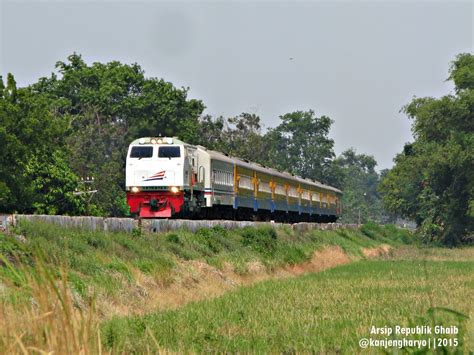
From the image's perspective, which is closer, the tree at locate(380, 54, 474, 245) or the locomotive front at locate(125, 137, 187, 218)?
the locomotive front at locate(125, 137, 187, 218)

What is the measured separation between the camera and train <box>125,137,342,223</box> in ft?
126

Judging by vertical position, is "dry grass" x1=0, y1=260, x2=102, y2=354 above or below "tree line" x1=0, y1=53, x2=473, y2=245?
below

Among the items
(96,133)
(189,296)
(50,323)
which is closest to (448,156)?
(96,133)

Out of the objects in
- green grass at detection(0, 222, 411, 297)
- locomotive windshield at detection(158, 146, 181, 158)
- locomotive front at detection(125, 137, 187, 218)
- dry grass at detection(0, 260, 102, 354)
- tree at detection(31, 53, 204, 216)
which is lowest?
dry grass at detection(0, 260, 102, 354)

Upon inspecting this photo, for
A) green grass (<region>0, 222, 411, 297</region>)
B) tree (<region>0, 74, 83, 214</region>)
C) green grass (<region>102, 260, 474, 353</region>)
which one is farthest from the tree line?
green grass (<region>102, 260, 474, 353</region>)

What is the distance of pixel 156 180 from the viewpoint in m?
38.8

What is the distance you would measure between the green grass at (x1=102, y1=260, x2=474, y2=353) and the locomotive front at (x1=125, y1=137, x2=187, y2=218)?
9766mm

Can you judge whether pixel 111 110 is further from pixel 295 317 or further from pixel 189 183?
pixel 295 317

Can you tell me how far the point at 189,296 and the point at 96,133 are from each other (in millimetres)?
53281

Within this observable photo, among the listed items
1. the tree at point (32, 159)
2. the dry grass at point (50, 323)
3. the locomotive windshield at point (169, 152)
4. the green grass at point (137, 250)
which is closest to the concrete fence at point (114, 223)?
the green grass at point (137, 250)

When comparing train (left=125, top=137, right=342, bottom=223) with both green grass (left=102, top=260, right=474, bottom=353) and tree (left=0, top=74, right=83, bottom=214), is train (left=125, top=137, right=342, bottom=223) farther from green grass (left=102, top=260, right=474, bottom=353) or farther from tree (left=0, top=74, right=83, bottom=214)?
green grass (left=102, top=260, right=474, bottom=353)

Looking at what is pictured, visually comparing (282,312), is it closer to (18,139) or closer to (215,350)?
(215,350)

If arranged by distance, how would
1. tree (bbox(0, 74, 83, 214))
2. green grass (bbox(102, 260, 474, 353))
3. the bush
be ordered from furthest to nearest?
tree (bbox(0, 74, 83, 214)), the bush, green grass (bbox(102, 260, 474, 353))

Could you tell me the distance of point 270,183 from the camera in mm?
55812
